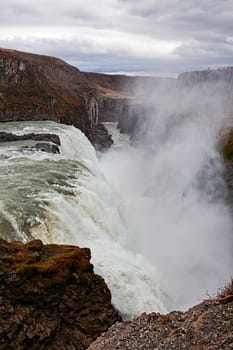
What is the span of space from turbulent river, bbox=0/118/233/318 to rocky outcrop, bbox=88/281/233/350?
5.02m

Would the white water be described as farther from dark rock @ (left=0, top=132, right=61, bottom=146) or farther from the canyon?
dark rock @ (left=0, top=132, right=61, bottom=146)

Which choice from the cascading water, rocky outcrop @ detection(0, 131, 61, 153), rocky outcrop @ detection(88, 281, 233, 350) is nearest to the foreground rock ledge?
the cascading water

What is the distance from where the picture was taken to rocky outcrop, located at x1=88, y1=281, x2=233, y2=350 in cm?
873

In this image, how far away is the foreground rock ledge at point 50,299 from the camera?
40.3 ft

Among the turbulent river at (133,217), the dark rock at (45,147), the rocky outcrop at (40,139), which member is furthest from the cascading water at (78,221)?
the rocky outcrop at (40,139)

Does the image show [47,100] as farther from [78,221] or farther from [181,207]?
[78,221]

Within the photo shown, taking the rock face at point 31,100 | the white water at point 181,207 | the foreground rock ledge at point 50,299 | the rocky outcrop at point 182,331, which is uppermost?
the rock face at point 31,100

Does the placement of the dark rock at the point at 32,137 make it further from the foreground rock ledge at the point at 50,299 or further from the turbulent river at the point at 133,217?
the foreground rock ledge at the point at 50,299

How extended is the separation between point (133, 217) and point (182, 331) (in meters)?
23.9

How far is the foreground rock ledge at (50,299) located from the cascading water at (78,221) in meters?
1.60

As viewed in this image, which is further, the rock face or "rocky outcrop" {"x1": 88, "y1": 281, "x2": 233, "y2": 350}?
the rock face

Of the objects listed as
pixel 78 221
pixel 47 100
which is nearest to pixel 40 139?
pixel 78 221

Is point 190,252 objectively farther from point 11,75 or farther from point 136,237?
point 11,75

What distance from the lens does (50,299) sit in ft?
43.0
